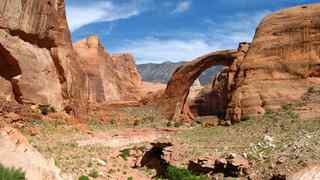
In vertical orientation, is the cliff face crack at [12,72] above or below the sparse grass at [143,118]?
above

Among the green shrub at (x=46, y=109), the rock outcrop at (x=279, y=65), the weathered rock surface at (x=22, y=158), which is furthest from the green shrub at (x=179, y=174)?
the rock outcrop at (x=279, y=65)

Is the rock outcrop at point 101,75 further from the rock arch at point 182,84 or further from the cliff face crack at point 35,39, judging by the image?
the cliff face crack at point 35,39

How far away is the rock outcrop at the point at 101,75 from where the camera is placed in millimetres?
76188

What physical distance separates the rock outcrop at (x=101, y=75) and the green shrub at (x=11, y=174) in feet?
195

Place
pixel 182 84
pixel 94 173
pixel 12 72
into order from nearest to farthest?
1. pixel 94 173
2. pixel 12 72
3. pixel 182 84

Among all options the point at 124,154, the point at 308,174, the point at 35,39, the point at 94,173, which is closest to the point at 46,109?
the point at 35,39

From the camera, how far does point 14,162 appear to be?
13188 mm

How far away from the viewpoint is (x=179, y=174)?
2041 centimetres

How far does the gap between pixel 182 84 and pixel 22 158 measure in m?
37.6

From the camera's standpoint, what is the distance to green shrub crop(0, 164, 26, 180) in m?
11.6

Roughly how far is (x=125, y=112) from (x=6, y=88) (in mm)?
24149

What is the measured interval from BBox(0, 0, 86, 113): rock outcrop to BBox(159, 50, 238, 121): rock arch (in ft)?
52.9

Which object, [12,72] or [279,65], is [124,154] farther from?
[279,65]

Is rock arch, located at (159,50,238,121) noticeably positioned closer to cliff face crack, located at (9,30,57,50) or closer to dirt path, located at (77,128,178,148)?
dirt path, located at (77,128,178,148)
